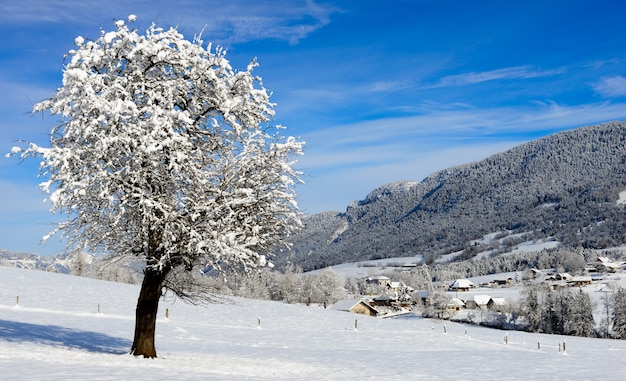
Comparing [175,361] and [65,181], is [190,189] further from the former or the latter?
[175,361]

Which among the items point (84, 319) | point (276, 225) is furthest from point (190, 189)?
point (84, 319)

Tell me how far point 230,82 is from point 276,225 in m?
5.75

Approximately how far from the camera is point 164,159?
18.1m

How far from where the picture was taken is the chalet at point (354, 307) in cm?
11800

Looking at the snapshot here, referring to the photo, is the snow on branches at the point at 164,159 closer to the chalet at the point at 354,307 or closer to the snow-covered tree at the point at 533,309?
the snow-covered tree at the point at 533,309

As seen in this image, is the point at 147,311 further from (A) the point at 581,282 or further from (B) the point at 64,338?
(A) the point at 581,282

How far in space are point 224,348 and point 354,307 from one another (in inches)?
3653

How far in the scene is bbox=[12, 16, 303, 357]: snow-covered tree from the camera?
54.9 feet

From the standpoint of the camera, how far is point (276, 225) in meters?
19.1

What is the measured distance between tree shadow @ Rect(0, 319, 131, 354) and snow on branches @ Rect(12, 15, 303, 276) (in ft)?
20.5

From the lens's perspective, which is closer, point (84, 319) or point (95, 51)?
point (95, 51)

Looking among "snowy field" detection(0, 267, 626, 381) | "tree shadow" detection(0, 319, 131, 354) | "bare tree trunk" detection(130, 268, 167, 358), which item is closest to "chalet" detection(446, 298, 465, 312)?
"snowy field" detection(0, 267, 626, 381)

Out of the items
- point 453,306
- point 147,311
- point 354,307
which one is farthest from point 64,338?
point 453,306

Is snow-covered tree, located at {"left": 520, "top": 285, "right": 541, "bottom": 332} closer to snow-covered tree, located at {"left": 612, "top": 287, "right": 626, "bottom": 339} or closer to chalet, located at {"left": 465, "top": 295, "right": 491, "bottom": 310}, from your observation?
snow-covered tree, located at {"left": 612, "top": 287, "right": 626, "bottom": 339}
